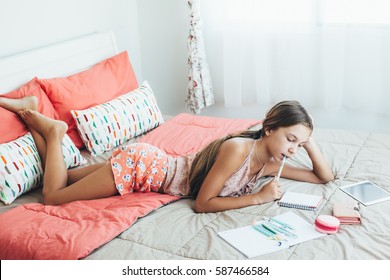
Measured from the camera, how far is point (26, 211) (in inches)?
79.6

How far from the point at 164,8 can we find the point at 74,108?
1.28 metres

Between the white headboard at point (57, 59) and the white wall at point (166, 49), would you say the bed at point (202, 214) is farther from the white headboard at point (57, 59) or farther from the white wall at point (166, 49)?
the white wall at point (166, 49)

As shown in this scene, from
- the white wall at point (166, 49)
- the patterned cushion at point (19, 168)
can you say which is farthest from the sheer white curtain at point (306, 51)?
the patterned cushion at point (19, 168)

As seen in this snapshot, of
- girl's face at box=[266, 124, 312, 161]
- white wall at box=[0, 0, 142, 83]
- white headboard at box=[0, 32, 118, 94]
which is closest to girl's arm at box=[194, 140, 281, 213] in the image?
girl's face at box=[266, 124, 312, 161]

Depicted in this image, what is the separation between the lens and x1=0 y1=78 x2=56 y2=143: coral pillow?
2314mm

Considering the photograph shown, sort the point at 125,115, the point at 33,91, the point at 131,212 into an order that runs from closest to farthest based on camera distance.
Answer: the point at 131,212
the point at 33,91
the point at 125,115

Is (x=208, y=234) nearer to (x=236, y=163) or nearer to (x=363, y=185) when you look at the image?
(x=236, y=163)

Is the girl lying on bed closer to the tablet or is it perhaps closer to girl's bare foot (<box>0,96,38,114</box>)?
girl's bare foot (<box>0,96,38,114</box>)

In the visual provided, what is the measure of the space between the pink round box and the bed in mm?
27

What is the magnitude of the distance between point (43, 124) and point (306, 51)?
1688 millimetres

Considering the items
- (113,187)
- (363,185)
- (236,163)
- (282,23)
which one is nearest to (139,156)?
(113,187)

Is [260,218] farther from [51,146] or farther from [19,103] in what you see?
[19,103]

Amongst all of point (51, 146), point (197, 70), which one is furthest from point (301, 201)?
point (197, 70)

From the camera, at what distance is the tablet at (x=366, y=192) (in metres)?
2.00
